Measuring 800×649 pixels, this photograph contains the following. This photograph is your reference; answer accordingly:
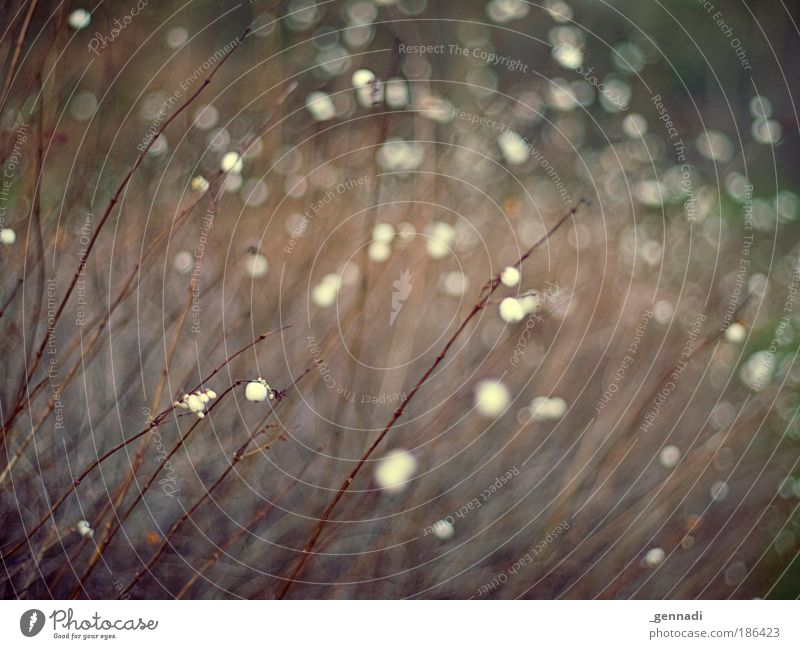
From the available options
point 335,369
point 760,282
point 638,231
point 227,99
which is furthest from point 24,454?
point 760,282

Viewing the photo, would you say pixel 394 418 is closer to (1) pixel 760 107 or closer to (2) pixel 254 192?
(2) pixel 254 192

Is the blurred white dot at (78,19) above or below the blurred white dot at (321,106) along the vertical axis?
above

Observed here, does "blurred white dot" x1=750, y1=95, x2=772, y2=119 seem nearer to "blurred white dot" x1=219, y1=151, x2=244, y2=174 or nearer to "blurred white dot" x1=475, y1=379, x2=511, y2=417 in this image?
"blurred white dot" x1=475, y1=379, x2=511, y2=417

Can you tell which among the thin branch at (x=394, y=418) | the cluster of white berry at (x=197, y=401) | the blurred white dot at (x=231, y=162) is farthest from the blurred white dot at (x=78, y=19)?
the thin branch at (x=394, y=418)

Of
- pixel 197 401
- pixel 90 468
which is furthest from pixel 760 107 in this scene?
pixel 90 468

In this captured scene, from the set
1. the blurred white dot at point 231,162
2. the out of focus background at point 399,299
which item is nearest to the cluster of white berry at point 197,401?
the out of focus background at point 399,299

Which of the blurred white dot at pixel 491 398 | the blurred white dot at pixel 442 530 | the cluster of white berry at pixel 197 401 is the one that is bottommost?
the blurred white dot at pixel 442 530

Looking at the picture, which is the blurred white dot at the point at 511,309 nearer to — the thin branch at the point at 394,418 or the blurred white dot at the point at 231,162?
the thin branch at the point at 394,418

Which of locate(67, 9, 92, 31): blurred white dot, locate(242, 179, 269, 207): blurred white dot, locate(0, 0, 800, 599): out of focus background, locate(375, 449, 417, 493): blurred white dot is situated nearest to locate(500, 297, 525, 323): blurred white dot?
locate(0, 0, 800, 599): out of focus background
